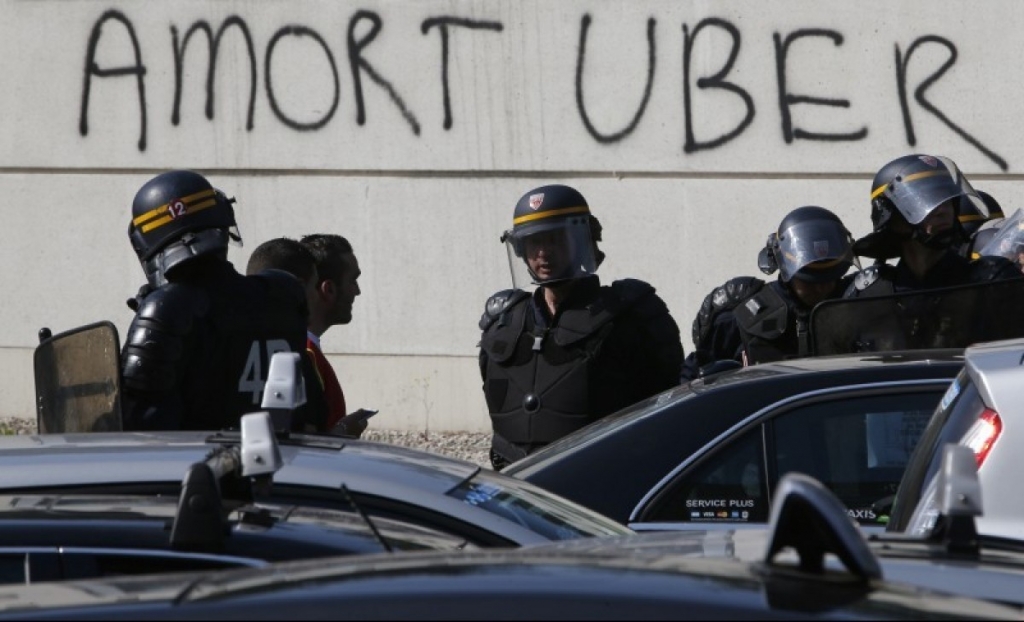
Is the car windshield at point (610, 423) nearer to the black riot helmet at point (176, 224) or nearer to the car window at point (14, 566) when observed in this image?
the black riot helmet at point (176, 224)

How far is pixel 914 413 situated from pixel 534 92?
5406 mm

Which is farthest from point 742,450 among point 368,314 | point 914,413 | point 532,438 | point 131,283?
point 131,283

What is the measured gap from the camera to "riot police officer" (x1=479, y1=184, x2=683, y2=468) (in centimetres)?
549

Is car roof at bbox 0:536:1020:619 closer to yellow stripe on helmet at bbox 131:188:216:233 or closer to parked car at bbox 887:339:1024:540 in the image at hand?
parked car at bbox 887:339:1024:540

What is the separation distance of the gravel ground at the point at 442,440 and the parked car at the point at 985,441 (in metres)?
5.42

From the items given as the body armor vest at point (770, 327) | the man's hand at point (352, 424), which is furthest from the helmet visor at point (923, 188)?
the man's hand at point (352, 424)

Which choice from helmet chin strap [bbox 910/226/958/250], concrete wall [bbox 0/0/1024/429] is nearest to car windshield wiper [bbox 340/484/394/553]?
helmet chin strap [bbox 910/226/958/250]

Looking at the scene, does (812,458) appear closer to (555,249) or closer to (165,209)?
(555,249)

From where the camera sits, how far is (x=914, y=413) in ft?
14.4

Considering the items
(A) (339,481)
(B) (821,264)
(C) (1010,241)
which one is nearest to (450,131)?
(C) (1010,241)

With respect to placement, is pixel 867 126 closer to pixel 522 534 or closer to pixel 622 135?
pixel 622 135

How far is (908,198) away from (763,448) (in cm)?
190

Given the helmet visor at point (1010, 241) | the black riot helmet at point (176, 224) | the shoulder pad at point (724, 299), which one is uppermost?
the black riot helmet at point (176, 224)

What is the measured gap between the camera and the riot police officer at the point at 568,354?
216 inches
